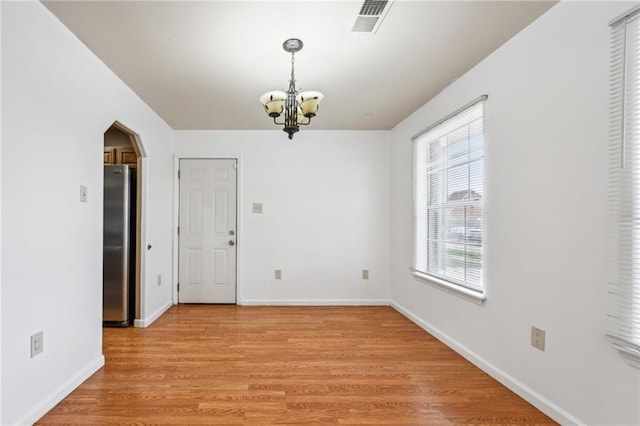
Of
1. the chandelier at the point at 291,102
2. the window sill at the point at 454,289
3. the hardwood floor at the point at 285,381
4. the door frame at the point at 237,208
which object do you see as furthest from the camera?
the door frame at the point at 237,208

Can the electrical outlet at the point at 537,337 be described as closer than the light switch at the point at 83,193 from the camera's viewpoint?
Yes

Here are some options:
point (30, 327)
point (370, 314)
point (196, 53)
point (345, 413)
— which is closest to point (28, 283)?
point (30, 327)

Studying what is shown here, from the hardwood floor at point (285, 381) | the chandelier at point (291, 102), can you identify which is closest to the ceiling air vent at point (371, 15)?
the chandelier at point (291, 102)

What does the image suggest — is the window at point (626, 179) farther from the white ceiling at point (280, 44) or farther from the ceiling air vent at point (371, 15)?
the ceiling air vent at point (371, 15)

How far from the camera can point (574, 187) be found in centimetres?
180

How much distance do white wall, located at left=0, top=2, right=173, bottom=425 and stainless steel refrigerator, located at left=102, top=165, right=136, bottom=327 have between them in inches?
36.6

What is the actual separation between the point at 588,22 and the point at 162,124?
4.15 meters

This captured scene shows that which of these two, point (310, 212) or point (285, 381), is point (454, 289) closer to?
point (285, 381)

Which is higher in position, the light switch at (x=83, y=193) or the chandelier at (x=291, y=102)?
the chandelier at (x=291, y=102)

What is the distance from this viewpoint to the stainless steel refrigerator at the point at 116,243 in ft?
11.4

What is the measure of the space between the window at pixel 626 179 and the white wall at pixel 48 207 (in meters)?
3.11

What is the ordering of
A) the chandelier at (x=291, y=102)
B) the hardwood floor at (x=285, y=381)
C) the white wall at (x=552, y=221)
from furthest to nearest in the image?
the chandelier at (x=291, y=102) → the hardwood floor at (x=285, y=381) → the white wall at (x=552, y=221)

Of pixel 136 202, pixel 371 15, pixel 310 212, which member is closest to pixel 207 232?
pixel 136 202

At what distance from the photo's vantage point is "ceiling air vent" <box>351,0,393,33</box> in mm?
1854
